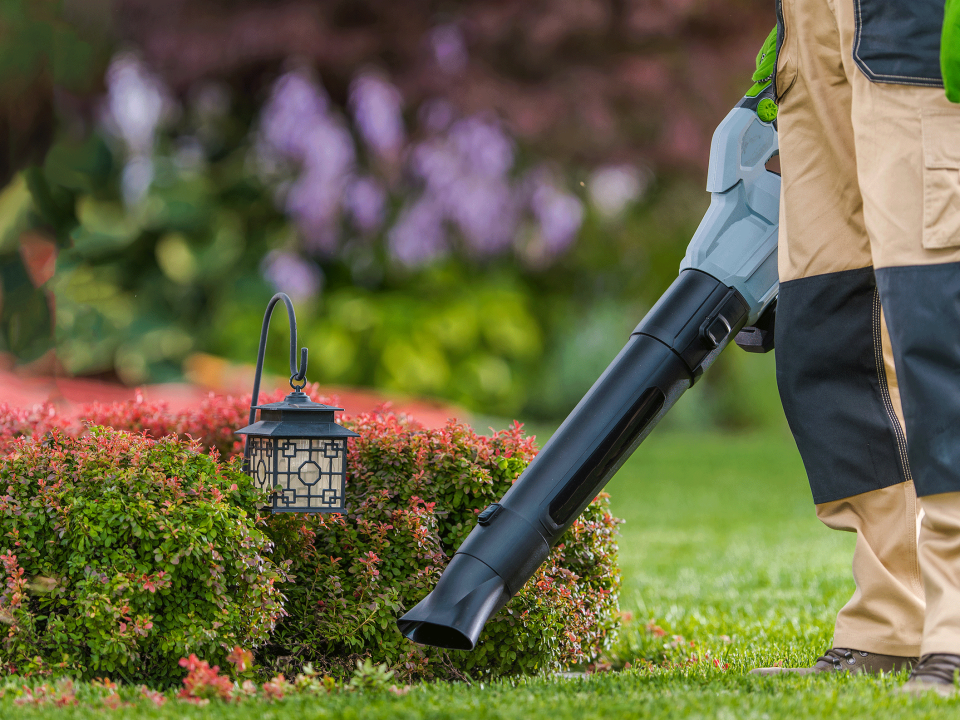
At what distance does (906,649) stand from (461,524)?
3.75ft

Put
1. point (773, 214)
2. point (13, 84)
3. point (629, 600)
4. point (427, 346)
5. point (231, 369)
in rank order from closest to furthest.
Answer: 1. point (773, 214)
2. point (629, 600)
3. point (13, 84)
4. point (231, 369)
5. point (427, 346)

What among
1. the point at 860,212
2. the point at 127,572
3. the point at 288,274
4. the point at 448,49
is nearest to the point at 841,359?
the point at 860,212

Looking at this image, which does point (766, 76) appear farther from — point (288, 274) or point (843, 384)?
point (288, 274)

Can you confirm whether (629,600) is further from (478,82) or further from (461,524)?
(478,82)

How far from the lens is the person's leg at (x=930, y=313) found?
1938 millimetres

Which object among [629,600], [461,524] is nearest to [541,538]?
[461,524]

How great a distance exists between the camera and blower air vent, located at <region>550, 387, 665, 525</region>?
7.85 ft

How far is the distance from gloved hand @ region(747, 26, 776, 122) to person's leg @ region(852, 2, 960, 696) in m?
0.50

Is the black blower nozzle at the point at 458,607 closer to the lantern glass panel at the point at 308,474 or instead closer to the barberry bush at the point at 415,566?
the barberry bush at the point at 415,566

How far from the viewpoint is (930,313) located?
1.96 metres

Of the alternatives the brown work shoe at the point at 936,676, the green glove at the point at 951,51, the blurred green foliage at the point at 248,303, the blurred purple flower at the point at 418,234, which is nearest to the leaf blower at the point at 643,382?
the green glove at the point at 951,51

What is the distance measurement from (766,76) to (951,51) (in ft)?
2.28

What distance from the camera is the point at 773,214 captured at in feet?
8.52

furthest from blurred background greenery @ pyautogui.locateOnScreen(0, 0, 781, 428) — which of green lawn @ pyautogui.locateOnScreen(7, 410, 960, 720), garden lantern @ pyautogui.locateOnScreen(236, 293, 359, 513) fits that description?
garden lantern @ pyautogui.locateOnScreen(236, 293, 359, 513)
